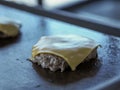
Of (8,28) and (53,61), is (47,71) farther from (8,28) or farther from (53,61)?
(8,28)

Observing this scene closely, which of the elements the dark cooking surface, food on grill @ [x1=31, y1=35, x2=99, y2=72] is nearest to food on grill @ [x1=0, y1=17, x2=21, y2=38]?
the dark cooking surface

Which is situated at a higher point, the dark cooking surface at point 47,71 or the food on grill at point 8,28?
the food on grill at point 8,28

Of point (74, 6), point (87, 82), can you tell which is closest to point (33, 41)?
point (87, 82)

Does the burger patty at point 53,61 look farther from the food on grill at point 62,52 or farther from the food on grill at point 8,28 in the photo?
the food on grill at point 8,28

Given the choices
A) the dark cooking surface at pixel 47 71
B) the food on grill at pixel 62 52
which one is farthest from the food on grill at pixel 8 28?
the food on grill at pixel 62 52

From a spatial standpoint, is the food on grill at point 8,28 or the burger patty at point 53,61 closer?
the burger patty at point 53,61

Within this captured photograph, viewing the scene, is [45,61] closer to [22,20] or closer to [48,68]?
[48,68]
